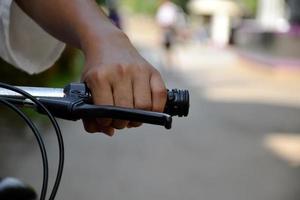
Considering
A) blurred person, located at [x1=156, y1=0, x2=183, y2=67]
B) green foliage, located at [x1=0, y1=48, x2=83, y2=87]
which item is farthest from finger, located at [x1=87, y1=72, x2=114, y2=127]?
blurred person, located at [x1=156, y1=0, x2=183, y2=67]

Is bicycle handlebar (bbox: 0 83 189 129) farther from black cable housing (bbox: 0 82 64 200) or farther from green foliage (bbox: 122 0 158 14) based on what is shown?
green foliage (bbox: 122 0 158 14)

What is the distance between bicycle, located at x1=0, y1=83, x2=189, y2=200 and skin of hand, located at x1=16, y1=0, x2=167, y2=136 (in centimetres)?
3

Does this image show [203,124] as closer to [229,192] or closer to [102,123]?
[229,192]

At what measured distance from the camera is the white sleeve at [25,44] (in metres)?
1.67

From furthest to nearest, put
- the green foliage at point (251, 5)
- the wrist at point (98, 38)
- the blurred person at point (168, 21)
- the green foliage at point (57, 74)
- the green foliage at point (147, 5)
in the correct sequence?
the green foliage at point (147, 5) < the green foliage at point (251, 5) < the blurred person at point (168, 21) < the green foliage at point (57, 74) < the wrist at point (98, 38)

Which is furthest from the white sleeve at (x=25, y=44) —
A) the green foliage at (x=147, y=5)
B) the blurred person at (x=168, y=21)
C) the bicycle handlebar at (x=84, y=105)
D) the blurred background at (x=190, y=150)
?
the green foliage at (x=147, y=5)

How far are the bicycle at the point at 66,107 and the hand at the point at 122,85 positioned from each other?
0.02m

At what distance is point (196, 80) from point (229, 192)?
944 cm

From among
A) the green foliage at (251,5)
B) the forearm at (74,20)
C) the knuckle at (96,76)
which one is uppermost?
the green foliage at (251,5)

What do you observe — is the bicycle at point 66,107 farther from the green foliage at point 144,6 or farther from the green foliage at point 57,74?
the green foliage at point 144,6

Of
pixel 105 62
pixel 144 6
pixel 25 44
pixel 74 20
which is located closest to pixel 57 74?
pixel 25 44

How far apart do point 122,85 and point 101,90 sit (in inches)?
1.6

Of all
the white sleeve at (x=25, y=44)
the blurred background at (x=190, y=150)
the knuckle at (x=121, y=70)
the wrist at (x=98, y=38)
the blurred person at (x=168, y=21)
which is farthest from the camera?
the blurred person at (x=168, y=21)

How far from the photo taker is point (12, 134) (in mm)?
7137
